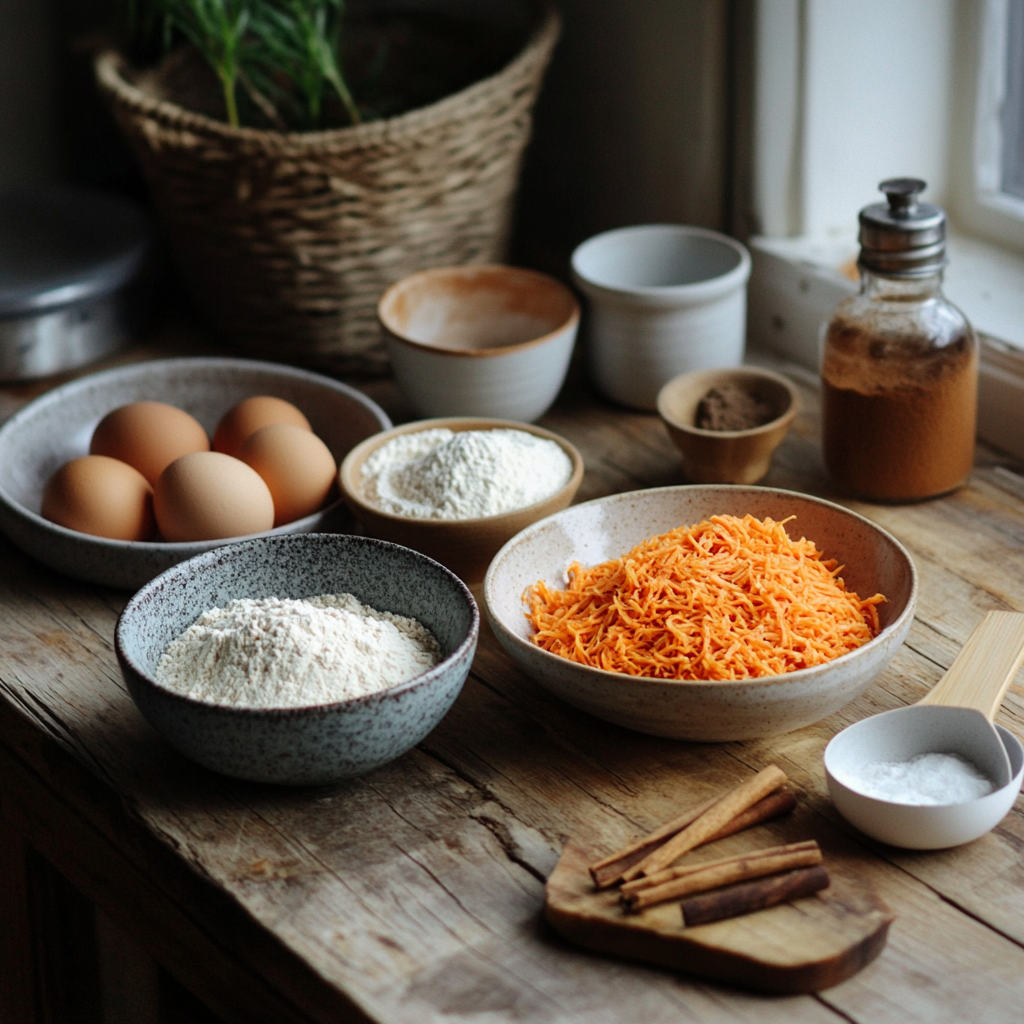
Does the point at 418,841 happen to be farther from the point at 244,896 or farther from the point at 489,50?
the point at 489,50

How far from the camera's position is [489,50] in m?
1.82

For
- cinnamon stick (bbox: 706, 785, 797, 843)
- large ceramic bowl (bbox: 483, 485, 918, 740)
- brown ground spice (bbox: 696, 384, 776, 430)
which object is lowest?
cinnamon stick (bbox: 706, 785, 797, 843)

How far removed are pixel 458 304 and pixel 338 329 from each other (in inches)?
6.6

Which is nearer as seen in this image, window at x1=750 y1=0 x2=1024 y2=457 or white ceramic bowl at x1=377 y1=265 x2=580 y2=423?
white ceramic bowl at x1=377 y1=265 x2=580 y2=423

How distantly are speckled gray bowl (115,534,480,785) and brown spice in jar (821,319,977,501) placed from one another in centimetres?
50

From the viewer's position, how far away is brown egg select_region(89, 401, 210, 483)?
4.27 ft

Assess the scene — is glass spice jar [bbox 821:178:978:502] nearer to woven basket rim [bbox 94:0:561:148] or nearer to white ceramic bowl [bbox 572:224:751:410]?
white ceramic bowl [bbox 572:224:751:410]

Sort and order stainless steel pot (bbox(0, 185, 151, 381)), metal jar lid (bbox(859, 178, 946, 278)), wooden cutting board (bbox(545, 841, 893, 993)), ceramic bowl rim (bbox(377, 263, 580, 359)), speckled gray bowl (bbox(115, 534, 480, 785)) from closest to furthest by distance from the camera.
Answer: wooden cutting board (bbox(545, 841, 893, 993)) < speckled gray bowl (bbox(115, 534, 480, 785)) < metal jar lid (bbox(859, 178, 946, 278)) < ceramic bowl rim (bbox(377, 263, 580, 359)) < stainless steel pot (bbox(0, 185, 151, 381))

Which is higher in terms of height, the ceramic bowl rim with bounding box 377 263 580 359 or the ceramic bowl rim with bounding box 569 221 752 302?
the ceramic bowl rim with bounding box 569 221 752 302

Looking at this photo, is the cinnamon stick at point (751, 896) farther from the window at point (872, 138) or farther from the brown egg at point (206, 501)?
the window at point (872, 138)

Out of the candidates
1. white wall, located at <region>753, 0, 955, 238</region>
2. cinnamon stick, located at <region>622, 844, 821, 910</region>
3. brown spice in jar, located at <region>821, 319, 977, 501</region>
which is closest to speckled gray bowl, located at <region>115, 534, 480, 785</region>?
cinnamon stick, located at <region>622, 844, 821, 910</region>

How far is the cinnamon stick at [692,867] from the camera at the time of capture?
0.83m

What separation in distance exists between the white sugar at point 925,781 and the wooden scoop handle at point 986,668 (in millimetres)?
44

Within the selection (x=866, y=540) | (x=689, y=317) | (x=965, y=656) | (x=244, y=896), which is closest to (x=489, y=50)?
(x=689, y=317)
